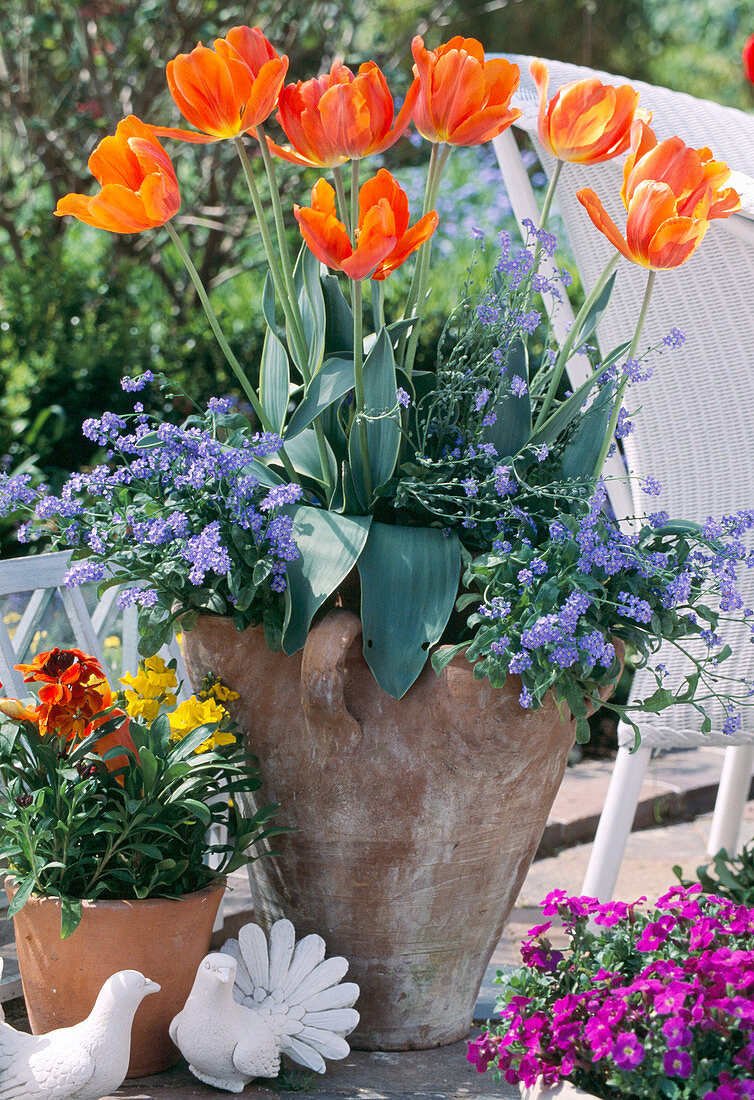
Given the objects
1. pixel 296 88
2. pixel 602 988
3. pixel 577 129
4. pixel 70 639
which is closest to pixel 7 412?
pixel 70 639

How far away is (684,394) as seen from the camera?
1.66 meters

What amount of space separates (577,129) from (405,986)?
104cm

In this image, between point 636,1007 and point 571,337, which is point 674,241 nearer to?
point 571,337

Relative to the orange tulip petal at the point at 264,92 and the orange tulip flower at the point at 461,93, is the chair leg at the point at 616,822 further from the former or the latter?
the orange tulip petal at the point at 264,92

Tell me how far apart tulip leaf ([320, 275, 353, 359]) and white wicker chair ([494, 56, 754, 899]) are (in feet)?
1.30

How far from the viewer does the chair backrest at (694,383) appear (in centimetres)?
160

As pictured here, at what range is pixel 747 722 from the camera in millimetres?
1565

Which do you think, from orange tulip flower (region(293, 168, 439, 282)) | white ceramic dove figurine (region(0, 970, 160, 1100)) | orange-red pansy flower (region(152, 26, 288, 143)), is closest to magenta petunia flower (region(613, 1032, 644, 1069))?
white ceramic dove figurine (region(0, 970, 160, 1100))

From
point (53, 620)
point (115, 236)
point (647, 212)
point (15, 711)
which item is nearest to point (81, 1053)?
point (15, 711)

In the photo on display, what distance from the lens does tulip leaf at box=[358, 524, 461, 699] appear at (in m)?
1.29

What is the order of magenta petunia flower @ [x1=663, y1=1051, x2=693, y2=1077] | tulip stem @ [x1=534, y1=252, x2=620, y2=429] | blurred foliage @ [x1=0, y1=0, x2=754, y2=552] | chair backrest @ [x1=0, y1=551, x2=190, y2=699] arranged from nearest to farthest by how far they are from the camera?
magenta petunia flower @ [x1=663, y1=1051, x2=693, y2=1077], tulip stem @ [x1=534, y1=252, x2=620, y2=429], chair backrest @ [x1=0, y1=551, x2=190, y2=699], blurred foliage @ [x1=0, y1=0, x2=754, y2=552]

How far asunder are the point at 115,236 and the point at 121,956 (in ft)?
9.16

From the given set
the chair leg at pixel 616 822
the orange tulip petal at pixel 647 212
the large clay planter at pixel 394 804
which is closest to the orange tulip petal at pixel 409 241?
the orange tulip petal at pixel 647 212

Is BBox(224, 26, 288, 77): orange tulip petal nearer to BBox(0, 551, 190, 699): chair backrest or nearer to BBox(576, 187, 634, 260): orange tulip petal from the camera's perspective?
BBox(576, 187, 634, 260): orange tulip petal
